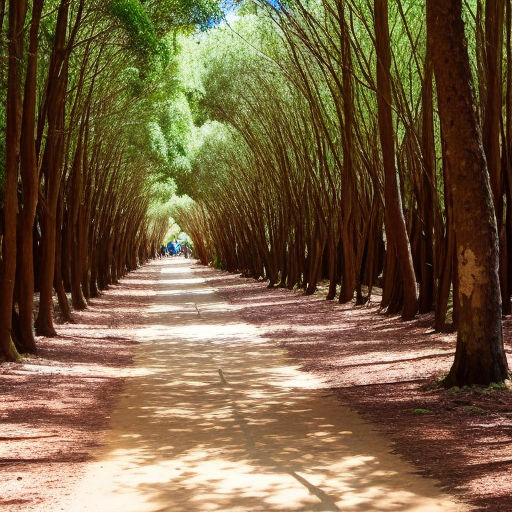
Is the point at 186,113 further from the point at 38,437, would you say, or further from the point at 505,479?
the point at 505,479

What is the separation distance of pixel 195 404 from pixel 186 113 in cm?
2323

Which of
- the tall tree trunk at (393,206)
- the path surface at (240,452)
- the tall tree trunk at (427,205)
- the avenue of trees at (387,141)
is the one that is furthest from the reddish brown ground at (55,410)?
the tall tree trunk at (427,205)

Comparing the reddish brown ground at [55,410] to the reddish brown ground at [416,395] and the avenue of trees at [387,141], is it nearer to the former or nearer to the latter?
the reddish brown ground at [416,395]

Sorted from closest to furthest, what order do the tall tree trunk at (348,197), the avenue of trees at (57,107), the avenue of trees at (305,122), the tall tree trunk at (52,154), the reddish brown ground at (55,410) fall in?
the reddish brown ground at (55,410) < the avenue of trees at (305,122) < the avenue of trees at (57,107) < the tall tree trunk at (52,154) < the tall tree trunk at (348,197)

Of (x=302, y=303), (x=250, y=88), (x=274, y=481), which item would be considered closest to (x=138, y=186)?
(x=250, y=88)

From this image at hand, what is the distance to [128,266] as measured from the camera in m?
59.7

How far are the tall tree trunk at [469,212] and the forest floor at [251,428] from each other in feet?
1.61

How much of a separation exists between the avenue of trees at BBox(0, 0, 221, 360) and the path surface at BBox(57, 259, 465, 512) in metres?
2.55

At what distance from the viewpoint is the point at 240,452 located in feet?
22.9

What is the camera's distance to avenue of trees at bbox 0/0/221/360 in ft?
41.3

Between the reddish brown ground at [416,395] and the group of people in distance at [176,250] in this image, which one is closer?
→ the reddish brown ground at [416,395]

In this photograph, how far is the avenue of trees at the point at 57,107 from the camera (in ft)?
41.3

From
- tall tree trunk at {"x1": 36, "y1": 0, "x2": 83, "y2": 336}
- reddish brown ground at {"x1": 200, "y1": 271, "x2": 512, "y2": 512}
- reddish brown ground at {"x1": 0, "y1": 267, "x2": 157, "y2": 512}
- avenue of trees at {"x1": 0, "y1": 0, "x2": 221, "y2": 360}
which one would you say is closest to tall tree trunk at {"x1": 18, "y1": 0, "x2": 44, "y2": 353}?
avenue of trees at {"x1": 0, "y1": 0, "x2": 221, "y2": 360}

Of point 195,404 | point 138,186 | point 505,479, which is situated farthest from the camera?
point 138,186
